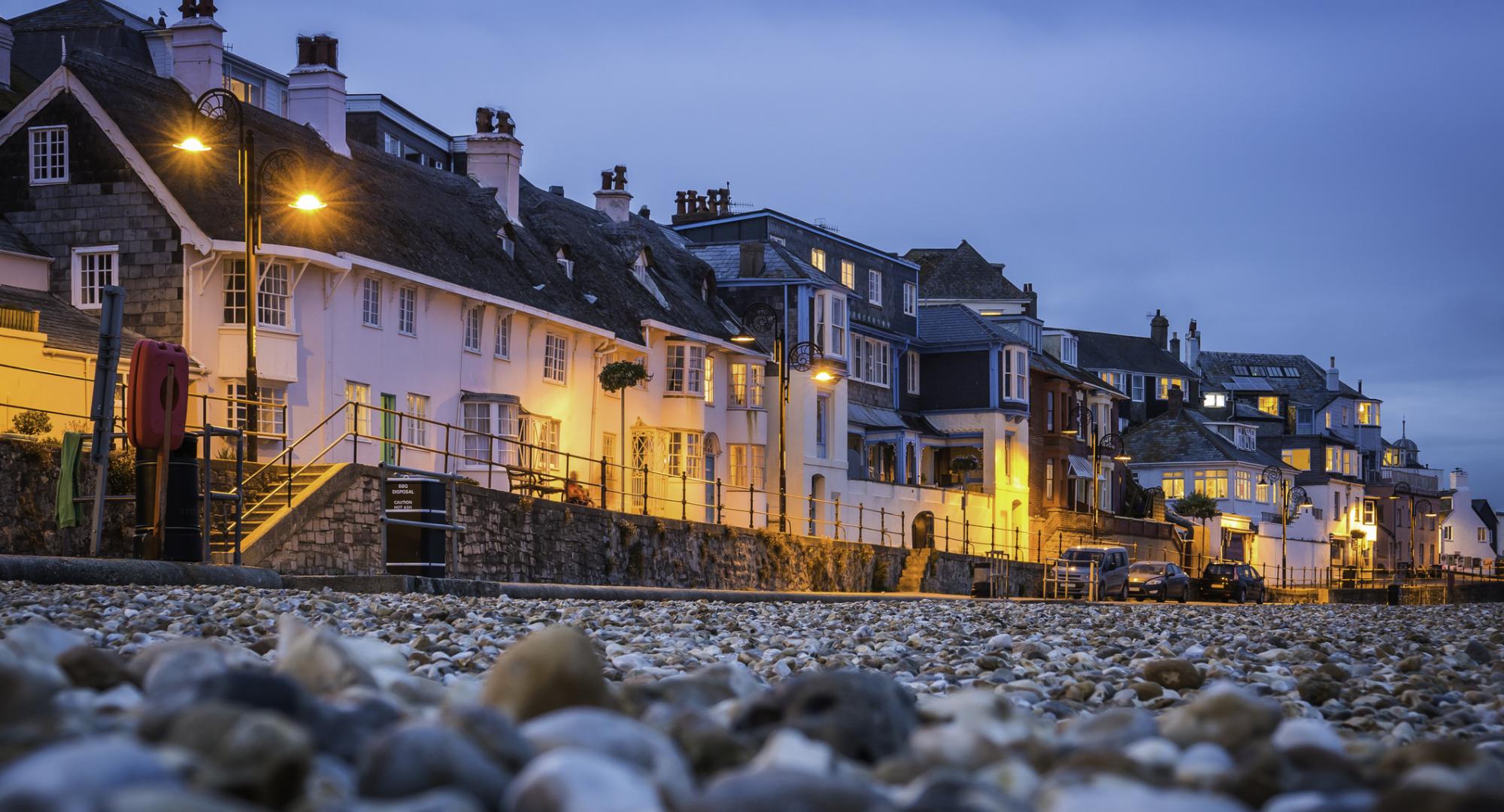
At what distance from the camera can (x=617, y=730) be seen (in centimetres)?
330

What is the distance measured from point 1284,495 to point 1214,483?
4.13 metres

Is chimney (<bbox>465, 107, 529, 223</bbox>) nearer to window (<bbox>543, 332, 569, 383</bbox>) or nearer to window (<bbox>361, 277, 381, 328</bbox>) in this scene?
window (<bbox>543, 332, 569, 383</bbox>)

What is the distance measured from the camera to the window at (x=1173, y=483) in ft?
292

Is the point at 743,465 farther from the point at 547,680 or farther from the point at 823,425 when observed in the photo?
the point at 547,680

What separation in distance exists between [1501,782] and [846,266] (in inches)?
2248

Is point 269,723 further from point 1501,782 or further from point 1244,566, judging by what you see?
point 1244,566

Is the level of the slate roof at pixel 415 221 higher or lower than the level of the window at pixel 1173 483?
higher

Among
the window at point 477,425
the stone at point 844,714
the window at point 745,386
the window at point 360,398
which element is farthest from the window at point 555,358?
the stone at point 844,714

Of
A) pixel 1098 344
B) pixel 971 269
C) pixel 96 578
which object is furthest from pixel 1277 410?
pixel 96 578

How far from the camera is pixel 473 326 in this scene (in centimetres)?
3669

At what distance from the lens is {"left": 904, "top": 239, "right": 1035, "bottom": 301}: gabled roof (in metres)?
79.2

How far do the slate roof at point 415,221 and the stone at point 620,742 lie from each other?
68.6 feet

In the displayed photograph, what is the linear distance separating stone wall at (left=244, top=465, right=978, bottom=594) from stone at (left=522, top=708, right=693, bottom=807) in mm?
18865

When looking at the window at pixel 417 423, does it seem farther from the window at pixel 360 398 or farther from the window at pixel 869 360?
the window at pixel 869 360
